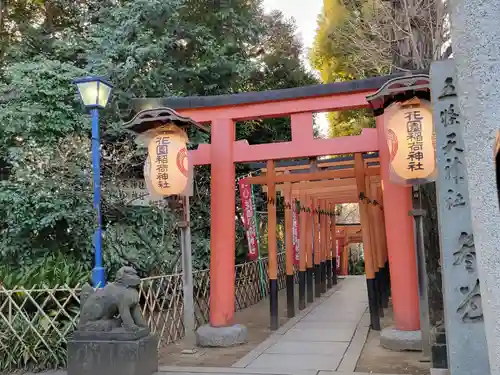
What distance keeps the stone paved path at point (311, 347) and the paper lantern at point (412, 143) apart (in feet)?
8.77

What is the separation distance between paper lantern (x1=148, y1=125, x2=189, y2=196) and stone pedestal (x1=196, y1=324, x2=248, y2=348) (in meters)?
2.46

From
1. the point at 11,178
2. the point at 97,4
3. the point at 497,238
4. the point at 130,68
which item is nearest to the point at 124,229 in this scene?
the point at 11,178

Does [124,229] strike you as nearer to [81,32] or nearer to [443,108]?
[81,32]

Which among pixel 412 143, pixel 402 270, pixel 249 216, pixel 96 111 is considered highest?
pixel 96 111

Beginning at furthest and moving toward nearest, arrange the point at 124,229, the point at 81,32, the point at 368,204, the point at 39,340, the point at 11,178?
the point at 81,32 < the point at 124,229 < the point at 11,178 < the point at 368,204 < the point at 39,340

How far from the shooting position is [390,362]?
6953mm

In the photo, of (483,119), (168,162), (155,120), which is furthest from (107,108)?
(483,119)

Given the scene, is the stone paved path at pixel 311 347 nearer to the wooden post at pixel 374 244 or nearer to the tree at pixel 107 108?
the wooden post at pixel 374 244

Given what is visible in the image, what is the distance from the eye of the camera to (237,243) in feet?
50.3

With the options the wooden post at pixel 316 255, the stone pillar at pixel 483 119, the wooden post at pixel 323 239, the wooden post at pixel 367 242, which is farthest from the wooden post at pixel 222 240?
the wooden post at pixel 323 239

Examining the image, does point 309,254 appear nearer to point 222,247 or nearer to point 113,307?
point 222,247

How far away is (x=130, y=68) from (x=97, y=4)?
3180 mm

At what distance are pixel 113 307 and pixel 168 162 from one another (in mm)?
2363

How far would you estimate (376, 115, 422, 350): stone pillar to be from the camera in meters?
7.59
